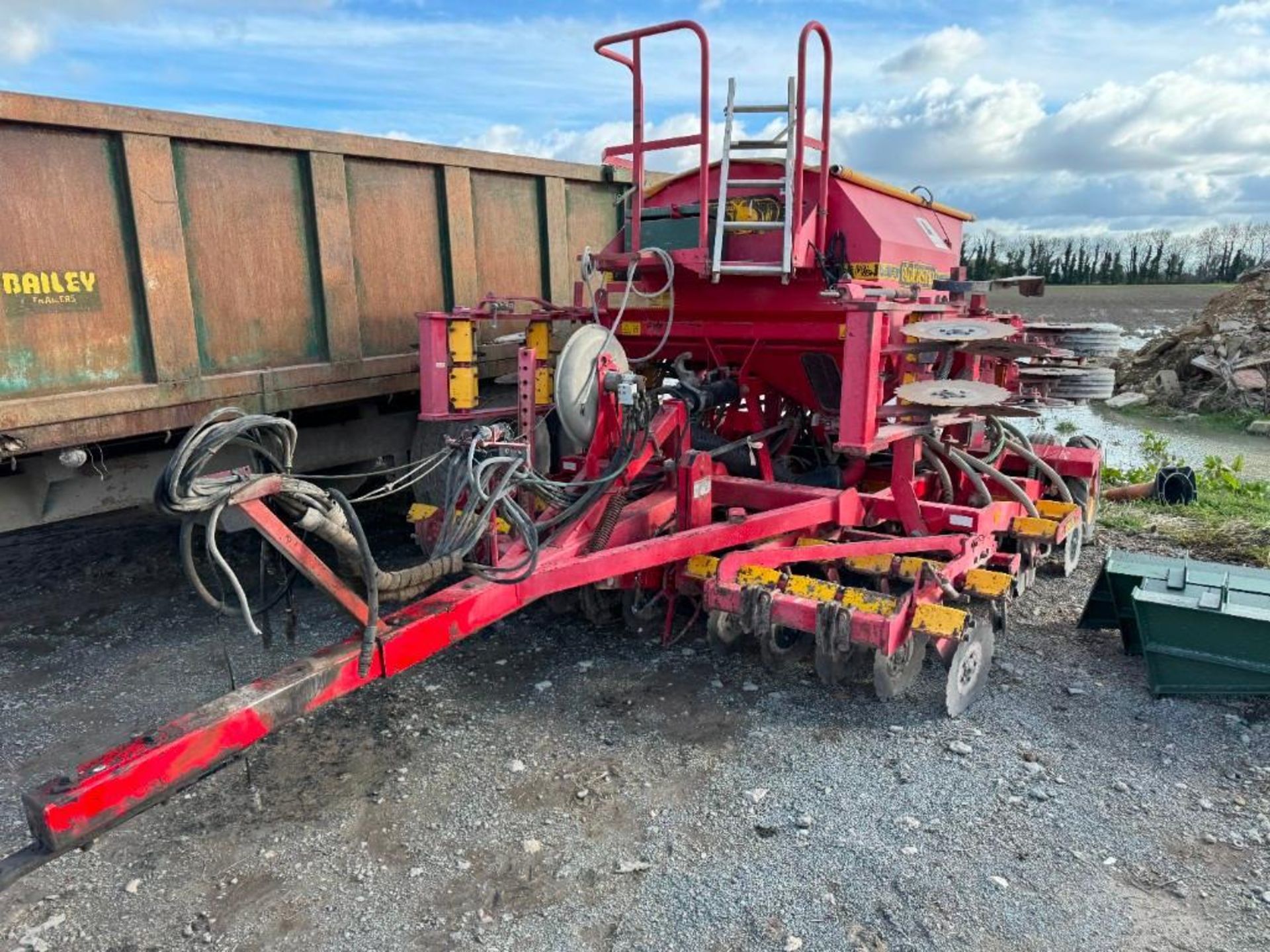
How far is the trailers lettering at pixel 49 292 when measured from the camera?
374 centimetres

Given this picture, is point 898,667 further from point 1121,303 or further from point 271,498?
point 1121,303

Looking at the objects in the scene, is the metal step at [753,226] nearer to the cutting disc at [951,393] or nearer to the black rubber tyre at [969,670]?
the cutting disc at [951,393]

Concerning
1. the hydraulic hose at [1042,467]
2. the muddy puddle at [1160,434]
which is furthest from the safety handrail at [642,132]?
the muddy puddle at [1160,434]

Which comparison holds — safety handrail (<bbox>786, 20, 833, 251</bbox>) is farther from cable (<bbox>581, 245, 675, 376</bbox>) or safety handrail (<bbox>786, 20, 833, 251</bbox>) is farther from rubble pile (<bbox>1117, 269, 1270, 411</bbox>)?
rubble pile (<bbox>1117, 269, 1270, 411</bbox>)

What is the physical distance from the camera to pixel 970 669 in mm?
3996

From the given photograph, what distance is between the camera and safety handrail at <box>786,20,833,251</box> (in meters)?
4.23

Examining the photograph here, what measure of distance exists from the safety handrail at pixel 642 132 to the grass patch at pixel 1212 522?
402 centimetres

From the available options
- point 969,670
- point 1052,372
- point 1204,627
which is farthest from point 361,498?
point 1052,372

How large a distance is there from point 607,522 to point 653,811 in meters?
1.26

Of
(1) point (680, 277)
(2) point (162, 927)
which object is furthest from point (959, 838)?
(1) point (680, 277)

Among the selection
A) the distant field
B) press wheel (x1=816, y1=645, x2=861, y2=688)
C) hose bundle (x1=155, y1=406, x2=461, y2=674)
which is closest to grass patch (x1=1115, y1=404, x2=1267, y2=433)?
the distant field

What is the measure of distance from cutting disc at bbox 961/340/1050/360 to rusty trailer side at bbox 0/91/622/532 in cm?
294

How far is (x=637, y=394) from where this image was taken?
4.27 m

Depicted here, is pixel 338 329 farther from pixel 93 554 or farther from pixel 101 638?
pixel 93 554
